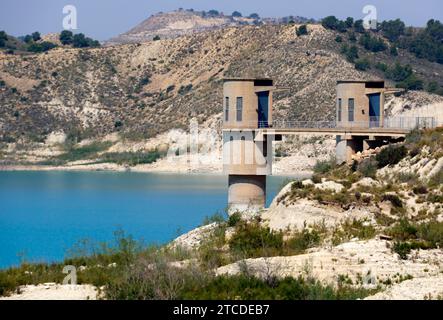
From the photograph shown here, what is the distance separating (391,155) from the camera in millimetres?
41000

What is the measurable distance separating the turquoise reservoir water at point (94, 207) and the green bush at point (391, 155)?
24.8ft

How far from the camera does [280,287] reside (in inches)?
914

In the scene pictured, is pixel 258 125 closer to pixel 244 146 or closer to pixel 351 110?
pixel 244 146

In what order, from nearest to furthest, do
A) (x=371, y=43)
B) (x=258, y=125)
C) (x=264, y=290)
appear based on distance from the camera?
1. (x=264, y=290)
2. (x=258, y=125)
3. (x=371, y=43)

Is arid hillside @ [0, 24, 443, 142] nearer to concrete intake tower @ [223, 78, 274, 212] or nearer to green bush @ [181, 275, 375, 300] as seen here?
concrete intake tower @ [223, 78, 274, 212]

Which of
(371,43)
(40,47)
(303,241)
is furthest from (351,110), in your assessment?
(40,47)

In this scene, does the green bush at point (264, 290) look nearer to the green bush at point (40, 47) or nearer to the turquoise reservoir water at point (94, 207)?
the turquoise reservoir water at point (94, 207)

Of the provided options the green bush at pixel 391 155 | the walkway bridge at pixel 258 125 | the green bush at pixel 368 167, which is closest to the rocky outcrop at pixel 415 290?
the green bush at pixel 368 167

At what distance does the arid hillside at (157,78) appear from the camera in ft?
359

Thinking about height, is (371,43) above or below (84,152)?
above

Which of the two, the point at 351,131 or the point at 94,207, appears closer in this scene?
the point at 351,131

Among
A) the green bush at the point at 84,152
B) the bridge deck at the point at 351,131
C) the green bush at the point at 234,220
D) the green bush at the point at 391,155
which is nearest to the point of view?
the green bush at the point at 234,220

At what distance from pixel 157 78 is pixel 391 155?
90673 millimetres
